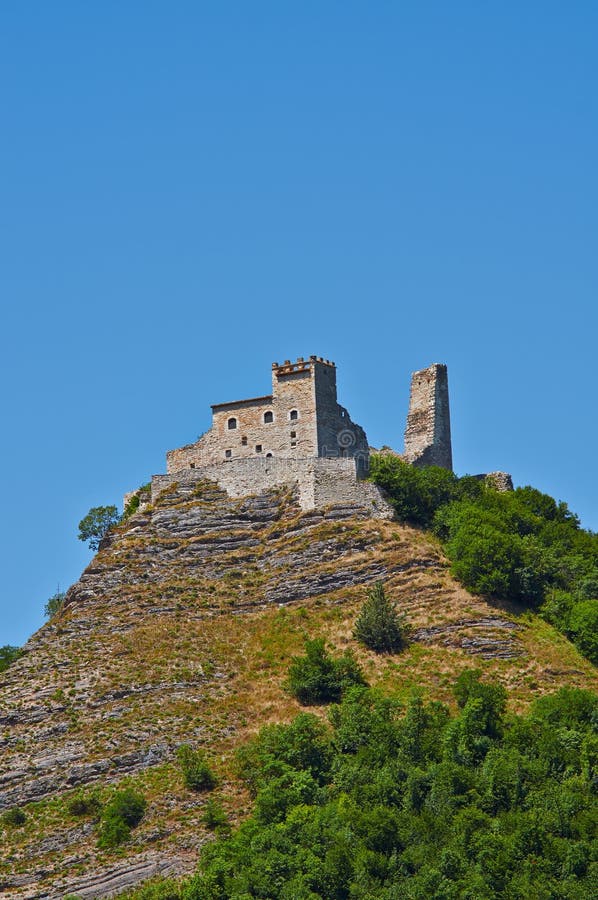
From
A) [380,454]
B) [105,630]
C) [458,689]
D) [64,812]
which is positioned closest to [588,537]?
[380,454]

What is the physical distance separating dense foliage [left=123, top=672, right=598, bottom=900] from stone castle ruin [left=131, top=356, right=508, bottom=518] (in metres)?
15.1

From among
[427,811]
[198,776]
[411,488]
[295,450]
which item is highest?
[295,450]

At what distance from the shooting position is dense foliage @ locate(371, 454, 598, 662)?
92.7 meters

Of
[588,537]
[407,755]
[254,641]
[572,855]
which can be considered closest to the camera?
[572,855]

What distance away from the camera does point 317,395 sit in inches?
4085

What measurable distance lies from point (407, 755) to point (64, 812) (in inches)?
578

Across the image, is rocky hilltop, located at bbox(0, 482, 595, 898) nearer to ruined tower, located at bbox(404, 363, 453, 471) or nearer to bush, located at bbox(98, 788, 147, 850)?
bush, located at bbox(98, 788, 147, 850)

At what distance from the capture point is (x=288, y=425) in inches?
4090

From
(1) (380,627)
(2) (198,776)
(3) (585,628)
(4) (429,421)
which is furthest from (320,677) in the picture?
(4) (429,421)

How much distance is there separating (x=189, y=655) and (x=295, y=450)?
16.0 meters

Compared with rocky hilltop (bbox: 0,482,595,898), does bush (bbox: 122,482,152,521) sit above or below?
above

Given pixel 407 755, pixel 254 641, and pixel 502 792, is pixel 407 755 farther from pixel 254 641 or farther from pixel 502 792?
pixel 254 641

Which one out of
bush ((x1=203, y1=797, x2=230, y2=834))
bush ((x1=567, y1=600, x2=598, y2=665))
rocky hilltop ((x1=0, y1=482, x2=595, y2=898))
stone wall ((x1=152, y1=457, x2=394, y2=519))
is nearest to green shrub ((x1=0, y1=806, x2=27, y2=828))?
rocky hilltop ((x1=0, y1=482, x2=595, y2=898))

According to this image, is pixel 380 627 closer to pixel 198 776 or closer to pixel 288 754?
pixel 288 754
